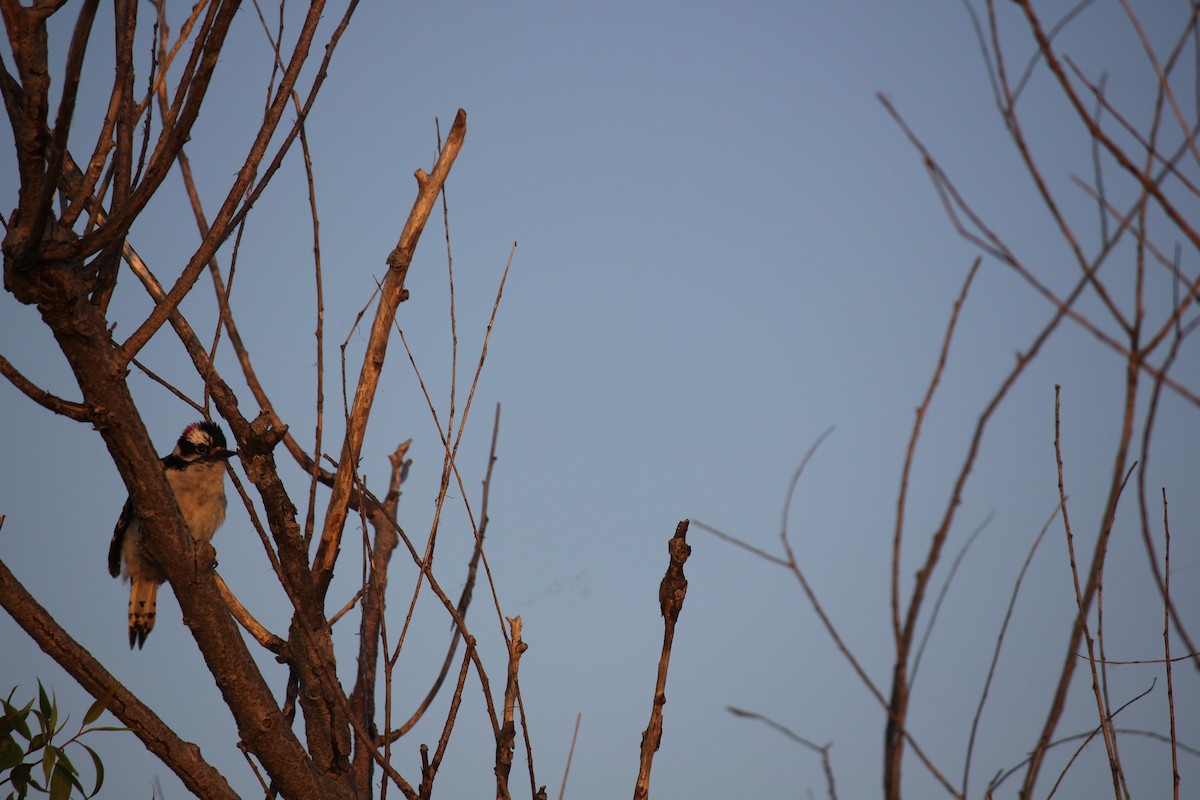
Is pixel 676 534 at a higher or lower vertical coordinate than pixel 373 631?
lower

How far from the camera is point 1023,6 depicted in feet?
3.81

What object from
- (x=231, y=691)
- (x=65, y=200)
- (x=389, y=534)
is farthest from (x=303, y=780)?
(x=389, y=534)

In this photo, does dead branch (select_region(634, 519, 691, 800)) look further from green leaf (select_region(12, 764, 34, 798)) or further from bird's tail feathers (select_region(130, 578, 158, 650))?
bird's tail feathers (select_region(130, 578, 158, 650))

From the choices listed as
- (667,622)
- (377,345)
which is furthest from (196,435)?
(667,622)

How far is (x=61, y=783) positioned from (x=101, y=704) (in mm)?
463

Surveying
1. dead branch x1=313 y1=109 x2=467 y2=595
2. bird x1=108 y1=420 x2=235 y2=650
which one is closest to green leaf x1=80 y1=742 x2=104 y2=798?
dead branch x1=313 y1=109 x2=467 y2=595

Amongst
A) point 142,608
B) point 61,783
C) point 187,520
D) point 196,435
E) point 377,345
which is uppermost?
point 196,435

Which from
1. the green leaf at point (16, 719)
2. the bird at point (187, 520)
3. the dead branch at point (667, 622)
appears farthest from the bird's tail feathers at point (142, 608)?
the dead branch at point (667, 622)

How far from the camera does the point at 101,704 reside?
5.32ft

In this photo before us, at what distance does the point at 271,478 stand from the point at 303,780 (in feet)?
1.77

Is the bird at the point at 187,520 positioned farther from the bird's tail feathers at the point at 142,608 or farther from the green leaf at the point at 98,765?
the green leaf at the point at 98,765

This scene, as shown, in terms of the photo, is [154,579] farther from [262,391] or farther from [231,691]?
[231,691]

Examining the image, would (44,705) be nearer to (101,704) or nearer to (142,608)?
(101,704)

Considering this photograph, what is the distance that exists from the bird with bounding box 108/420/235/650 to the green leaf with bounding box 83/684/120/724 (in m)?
3.36
